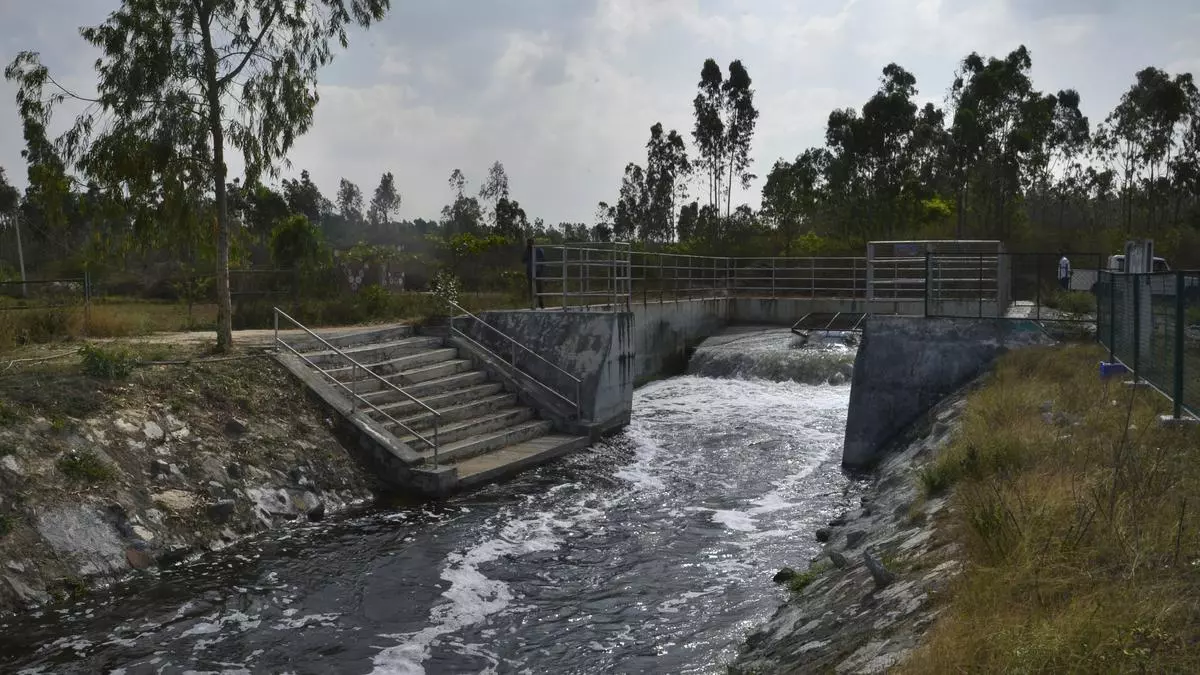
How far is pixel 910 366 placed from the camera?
14.1 metres

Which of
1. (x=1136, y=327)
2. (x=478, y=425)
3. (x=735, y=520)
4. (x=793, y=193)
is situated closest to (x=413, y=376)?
(x=478, y=425)

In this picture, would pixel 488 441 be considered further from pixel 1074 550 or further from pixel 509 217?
pixel 509 217

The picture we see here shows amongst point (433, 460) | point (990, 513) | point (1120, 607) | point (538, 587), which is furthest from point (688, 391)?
point (1120, 607)

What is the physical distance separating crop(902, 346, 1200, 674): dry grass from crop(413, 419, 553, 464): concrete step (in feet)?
23.4

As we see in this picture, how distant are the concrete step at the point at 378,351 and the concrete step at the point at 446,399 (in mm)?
1186

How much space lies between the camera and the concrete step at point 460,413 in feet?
45.9

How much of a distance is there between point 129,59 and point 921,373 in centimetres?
1298

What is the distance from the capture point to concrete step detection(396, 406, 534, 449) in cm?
1372

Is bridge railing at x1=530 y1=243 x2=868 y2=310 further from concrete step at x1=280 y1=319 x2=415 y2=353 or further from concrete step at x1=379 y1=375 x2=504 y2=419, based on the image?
concrete step at x1=280 y1=319 x2=415 y2=353

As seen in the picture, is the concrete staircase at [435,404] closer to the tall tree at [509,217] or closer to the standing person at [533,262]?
the standing person at [533,262]

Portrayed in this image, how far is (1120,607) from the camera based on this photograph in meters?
4.22

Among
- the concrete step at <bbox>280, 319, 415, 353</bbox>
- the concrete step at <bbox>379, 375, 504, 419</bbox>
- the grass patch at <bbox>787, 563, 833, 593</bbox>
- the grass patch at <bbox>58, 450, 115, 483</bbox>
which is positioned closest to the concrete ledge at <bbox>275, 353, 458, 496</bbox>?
the concrete step at <bbox>379, 375, 504, 419</bbox>

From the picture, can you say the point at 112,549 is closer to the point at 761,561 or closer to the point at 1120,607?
the point at 761,561

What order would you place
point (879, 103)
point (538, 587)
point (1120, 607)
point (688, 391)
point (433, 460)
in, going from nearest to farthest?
point (1120, 607), point (538, 587), point (433, 460), point (688, 391), point (879, 103)
